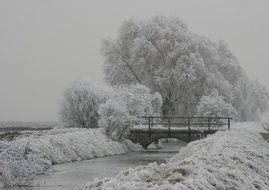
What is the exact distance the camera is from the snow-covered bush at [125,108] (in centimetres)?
4122

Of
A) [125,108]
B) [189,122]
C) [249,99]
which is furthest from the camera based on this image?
[249,99]

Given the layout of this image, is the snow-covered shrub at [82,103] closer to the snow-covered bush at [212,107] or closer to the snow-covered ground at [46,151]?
the snow-covered ground at [46,151]

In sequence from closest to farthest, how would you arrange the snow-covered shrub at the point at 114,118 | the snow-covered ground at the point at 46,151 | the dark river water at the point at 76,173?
the dark river water at the point at 76,173 < the snow-covered ground at the point at 46,151 < the snow-covered shrub at the point at 114,118

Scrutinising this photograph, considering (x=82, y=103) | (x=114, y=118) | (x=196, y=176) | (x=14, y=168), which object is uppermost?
(x=82, y=103)

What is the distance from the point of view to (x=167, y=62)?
5978cm

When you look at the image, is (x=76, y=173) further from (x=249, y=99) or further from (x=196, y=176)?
(x=249, y=99)

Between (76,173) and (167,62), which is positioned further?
(167,62)

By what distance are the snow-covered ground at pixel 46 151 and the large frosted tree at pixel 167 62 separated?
18196 mm

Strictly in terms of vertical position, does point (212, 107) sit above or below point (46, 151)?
above

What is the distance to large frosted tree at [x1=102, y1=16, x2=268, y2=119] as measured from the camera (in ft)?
194

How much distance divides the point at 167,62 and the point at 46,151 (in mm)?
31295

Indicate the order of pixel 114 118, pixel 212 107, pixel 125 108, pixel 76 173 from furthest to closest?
pixel 212 107 → pixel 125 108 → pixel 114 118 → pixel 76 173

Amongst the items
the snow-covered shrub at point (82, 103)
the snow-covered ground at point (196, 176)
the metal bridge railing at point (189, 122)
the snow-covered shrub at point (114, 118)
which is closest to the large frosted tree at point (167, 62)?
the metal bridge railing at point (189, 122)

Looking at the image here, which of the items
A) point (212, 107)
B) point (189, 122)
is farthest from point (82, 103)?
point (212, 107)
